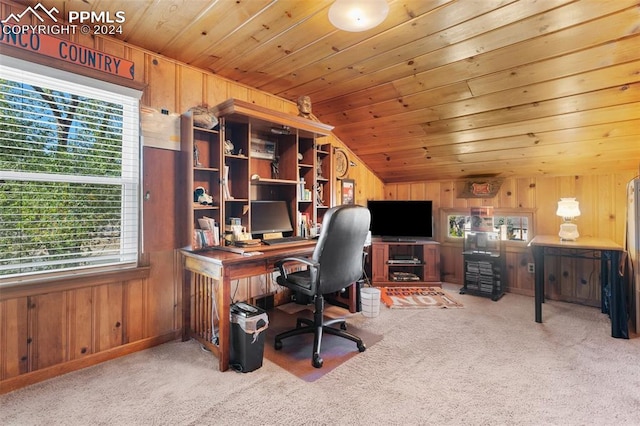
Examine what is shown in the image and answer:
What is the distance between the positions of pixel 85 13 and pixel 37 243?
4.94 feet

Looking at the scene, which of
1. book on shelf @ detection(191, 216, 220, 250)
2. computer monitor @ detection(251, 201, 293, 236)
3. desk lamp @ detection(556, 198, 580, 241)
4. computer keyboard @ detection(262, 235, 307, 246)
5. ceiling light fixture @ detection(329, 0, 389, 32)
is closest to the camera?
ceiling light fixture @ detection(329, 0, 389, 32)

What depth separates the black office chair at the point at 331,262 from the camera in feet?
6.94

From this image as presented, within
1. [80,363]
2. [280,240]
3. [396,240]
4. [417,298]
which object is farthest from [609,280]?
[80,363]

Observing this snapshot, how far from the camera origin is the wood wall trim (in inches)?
73.0

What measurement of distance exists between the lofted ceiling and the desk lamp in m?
0.42

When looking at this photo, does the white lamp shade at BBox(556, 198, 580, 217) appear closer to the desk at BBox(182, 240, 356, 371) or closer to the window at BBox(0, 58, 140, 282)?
the desk at BBox(182, 240, 356, 371)

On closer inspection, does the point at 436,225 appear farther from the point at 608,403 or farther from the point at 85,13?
the point at 85,13

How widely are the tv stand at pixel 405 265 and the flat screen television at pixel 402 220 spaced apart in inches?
4.4

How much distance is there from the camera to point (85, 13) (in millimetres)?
1970

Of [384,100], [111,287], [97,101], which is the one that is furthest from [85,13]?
[384,100]

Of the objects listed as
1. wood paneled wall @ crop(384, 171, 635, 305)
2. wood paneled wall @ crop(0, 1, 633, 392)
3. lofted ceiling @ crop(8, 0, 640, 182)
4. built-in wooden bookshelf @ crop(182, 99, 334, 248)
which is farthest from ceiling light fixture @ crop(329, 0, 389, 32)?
wood paneled wall @ crop(384, 171, 635, 305)

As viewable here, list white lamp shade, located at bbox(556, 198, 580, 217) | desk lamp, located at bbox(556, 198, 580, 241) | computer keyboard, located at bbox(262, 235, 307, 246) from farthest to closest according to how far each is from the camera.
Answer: white lamp shade, located at bbox(556, 198, 580, 217) → desk lamp, located at bbox(556, 198, 580, 241) → computer keyboard, located at bbox(262, 235, 307, 246)

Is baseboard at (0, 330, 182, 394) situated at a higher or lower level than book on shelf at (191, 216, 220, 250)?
lower

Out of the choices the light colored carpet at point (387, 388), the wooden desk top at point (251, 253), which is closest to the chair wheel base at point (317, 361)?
the light colored carpet at point (387, 388)
